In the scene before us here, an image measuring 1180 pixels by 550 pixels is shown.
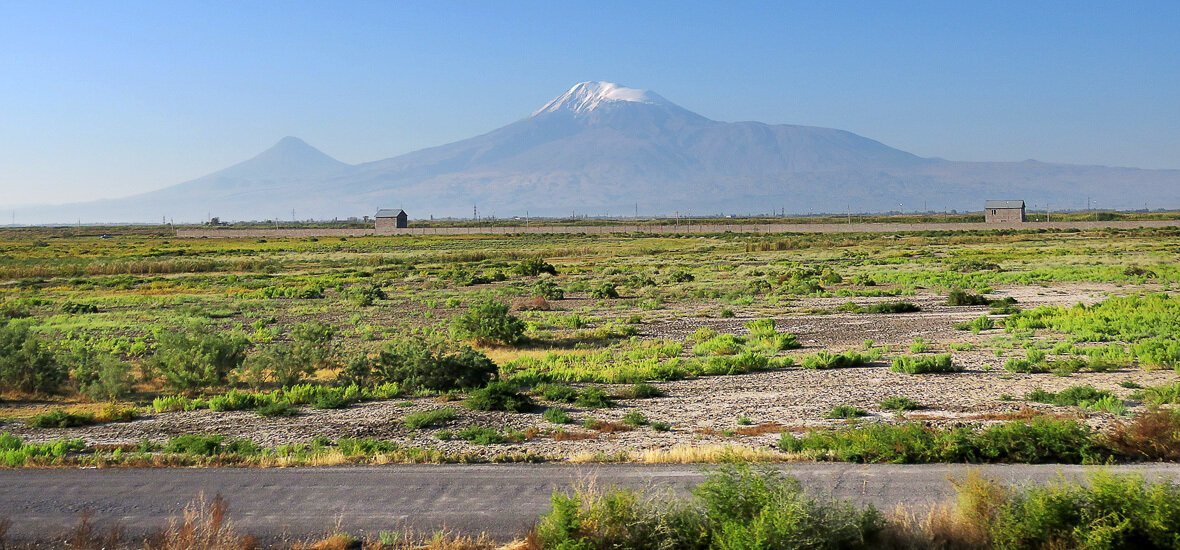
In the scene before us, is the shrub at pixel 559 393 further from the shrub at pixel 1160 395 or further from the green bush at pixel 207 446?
the shrub at pixel 1160 395

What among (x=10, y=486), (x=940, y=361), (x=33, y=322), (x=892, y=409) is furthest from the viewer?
(x=33, y=322)

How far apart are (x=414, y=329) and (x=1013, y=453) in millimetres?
21396

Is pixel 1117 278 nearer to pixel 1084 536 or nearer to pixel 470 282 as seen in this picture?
pixel 470 282

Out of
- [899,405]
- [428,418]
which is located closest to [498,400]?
[428,418]

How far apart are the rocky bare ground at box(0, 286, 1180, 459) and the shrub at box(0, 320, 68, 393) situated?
13.6ft

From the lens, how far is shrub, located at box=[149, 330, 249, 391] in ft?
63.0

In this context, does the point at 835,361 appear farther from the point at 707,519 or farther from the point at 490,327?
the point at 707,519

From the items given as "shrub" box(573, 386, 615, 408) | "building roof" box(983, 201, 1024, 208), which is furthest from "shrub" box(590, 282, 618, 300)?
"building roof" box(983, 201, 1024, 208)

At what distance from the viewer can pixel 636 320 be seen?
99.3 ft

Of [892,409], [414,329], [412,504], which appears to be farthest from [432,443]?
[414,329]

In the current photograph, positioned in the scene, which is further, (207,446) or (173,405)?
(173,405)

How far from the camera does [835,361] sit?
19.7m

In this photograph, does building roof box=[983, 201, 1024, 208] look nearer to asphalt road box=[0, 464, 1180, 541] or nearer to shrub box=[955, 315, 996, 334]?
shrub box=[955, 315, 996, 334]

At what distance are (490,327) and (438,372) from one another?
7.79m
